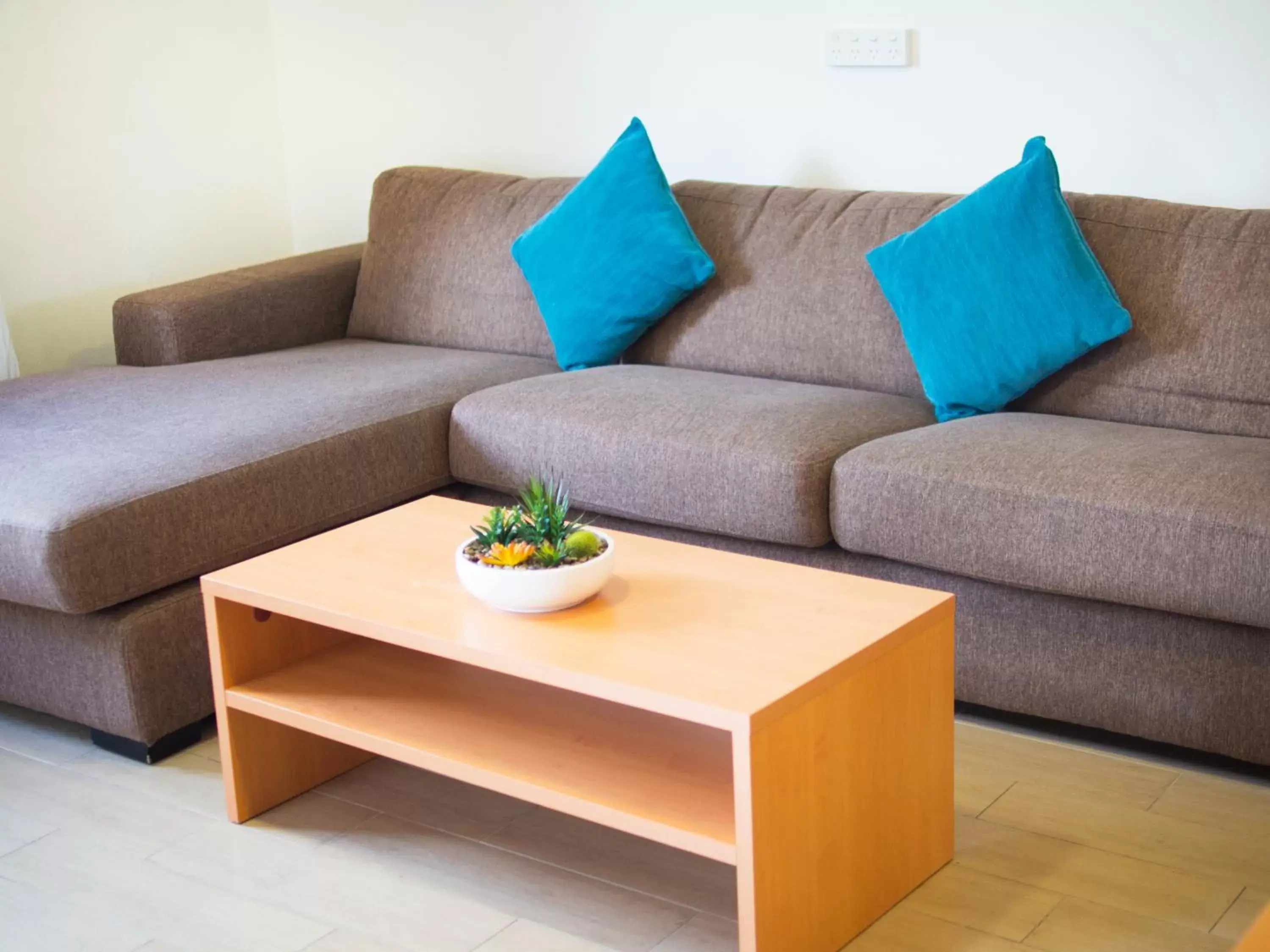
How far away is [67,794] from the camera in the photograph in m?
2.36

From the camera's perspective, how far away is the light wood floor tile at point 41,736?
2514 millimetres

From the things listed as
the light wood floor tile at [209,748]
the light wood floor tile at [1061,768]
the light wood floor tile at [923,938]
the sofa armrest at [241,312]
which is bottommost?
the light wood floor tile at [1061,768]

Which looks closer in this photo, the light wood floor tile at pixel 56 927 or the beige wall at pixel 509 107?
the light wood floor tile at pixel 56 927

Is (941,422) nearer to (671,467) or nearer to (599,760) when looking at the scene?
(671,467)

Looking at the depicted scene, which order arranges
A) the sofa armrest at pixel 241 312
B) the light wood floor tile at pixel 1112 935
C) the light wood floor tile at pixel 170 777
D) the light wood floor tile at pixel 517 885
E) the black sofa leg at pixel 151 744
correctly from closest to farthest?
the light wood floor tile at pixel 1112 935 < the light wood floor tile at pixel 517 885 < the light wood floor tile at pixel 170 777 < the black sofa leg at pixel 151 744 < the sofa armrest at pixel 241 312

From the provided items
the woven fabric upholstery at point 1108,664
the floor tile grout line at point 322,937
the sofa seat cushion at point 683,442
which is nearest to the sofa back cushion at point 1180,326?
the sofa seat cushion at point 683,442

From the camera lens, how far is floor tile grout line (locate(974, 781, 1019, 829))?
216 centimetres

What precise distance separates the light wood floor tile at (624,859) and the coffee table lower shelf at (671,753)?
0.67 feet

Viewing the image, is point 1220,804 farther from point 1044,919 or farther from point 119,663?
point 119,663

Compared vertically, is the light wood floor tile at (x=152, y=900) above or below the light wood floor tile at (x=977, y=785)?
above

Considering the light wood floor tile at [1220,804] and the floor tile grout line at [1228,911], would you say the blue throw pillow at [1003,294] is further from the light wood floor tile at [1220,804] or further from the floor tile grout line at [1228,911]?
the floor tile grout line at [1228,911]

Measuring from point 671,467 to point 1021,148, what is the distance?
3.81 feet

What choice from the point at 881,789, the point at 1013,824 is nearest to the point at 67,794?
the point at 881,789

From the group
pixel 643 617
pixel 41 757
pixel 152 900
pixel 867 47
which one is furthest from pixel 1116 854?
pixel 867 47
